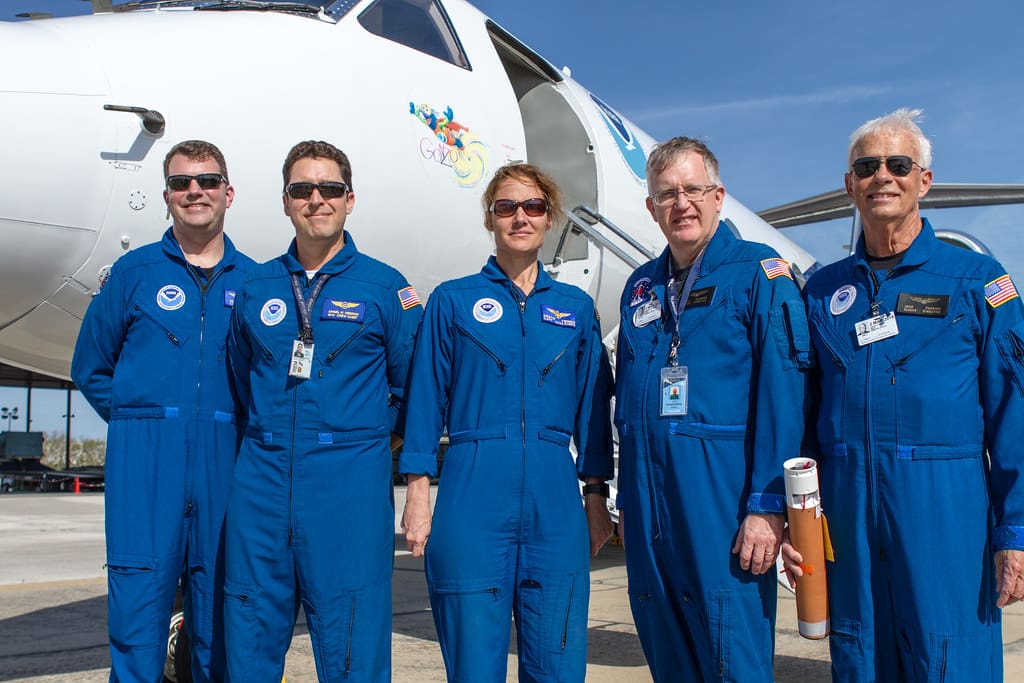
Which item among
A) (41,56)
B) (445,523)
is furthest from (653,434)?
(41,56)

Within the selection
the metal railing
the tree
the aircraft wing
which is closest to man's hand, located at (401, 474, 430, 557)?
the metal railing

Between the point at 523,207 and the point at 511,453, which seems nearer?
the point at 511,453

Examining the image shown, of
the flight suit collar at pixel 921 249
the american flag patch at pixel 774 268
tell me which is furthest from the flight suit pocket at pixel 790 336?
the flight suit collar at pixel 921 249

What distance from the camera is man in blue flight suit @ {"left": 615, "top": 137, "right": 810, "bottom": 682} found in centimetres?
296

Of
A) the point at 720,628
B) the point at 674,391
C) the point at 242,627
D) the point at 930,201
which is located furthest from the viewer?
the point at 930,201

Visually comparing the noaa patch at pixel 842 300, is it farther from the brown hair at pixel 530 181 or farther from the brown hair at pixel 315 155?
the brown hair at pixel 315 155

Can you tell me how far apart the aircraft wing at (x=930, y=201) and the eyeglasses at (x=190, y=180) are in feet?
36.3

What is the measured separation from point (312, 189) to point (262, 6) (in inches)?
92.0

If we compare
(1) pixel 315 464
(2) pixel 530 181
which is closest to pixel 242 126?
(2) pixel 530 181

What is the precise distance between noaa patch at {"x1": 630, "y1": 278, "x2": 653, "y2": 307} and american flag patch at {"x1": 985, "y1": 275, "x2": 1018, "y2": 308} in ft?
3.62

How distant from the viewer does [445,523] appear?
10.3 feet

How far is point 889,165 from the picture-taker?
3.10 meters

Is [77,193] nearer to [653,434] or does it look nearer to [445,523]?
[445,523]

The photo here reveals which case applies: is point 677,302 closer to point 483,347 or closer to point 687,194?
point 687,194
